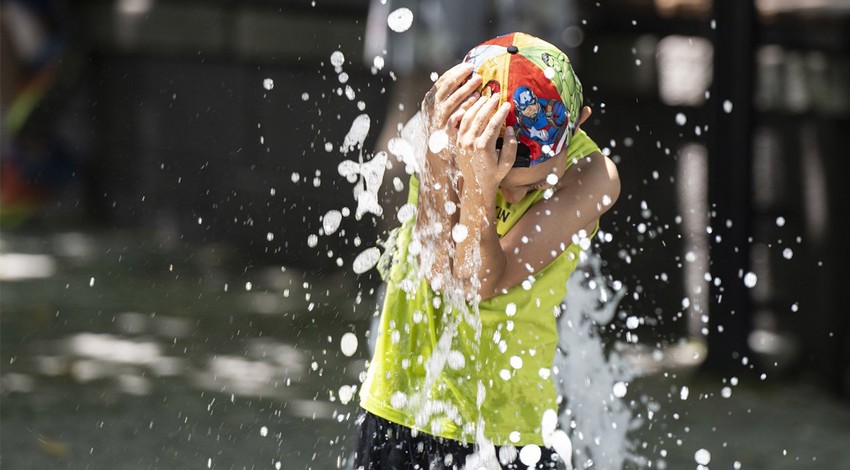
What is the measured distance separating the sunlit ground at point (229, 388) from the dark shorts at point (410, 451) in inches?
56.3

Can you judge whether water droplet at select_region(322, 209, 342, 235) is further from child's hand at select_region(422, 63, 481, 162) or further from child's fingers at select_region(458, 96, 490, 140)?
child's fingers at select_region(458, 96, 490, 140)

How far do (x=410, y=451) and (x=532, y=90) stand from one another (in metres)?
0.77

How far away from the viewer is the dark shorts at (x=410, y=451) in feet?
8.02

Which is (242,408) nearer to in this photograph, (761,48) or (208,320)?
(208,320)

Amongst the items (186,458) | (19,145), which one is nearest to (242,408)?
(186,458)

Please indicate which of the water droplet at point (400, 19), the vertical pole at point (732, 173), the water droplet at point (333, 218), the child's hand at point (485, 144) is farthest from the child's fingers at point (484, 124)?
the water droplet at point (333, 218)

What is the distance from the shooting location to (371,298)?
21.2 feet

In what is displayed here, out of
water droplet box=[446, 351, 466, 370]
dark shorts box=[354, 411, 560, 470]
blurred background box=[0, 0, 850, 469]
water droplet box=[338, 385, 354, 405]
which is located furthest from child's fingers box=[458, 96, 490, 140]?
water droplet box=[338, 385, 354, 405]

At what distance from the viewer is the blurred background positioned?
15.1ft

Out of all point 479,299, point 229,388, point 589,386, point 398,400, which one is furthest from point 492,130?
point 229,388

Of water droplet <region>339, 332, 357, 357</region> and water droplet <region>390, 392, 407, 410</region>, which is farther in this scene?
water droplet <region>339, 332, 357, 357</region>

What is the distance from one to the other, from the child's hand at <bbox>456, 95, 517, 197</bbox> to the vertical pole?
2959mm

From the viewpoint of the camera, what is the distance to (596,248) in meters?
5.04

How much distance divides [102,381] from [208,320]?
41.9 inches
